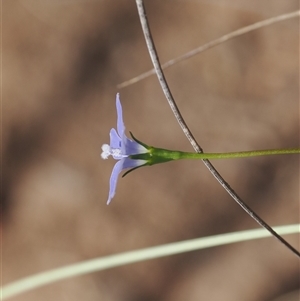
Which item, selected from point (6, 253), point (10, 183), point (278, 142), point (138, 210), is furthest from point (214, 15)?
point (6, 253)

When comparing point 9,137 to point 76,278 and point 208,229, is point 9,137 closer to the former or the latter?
point 76,278

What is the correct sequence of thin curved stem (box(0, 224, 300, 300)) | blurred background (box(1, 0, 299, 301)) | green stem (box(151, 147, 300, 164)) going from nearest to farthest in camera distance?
green stem (box(151, 147, 300, 164)) → thin curved stem (box(0, 224, 300, 300)) → blurred background (box(1, 0, 299, 301))

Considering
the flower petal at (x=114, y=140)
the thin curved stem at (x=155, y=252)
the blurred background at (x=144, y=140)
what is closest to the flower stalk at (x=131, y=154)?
the flower petal at (x=114, y=140)

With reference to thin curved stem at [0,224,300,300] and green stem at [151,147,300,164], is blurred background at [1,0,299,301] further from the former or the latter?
green stem at [151,147,300,164]

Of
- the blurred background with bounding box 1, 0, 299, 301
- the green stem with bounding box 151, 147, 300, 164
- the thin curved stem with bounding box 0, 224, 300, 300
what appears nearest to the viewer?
the green stem with bounding box 151, 147, 300, 164

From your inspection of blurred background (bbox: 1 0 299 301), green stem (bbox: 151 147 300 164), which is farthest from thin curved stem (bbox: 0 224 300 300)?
green stem (bbox: 151 147 300 164)

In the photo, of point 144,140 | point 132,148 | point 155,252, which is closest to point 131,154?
point 132,148

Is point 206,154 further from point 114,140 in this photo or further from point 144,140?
point 144,140

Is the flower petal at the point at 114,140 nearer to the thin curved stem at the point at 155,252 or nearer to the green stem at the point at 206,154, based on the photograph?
the green stem at the point at 206,154

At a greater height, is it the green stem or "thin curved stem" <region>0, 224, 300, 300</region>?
the green stem
